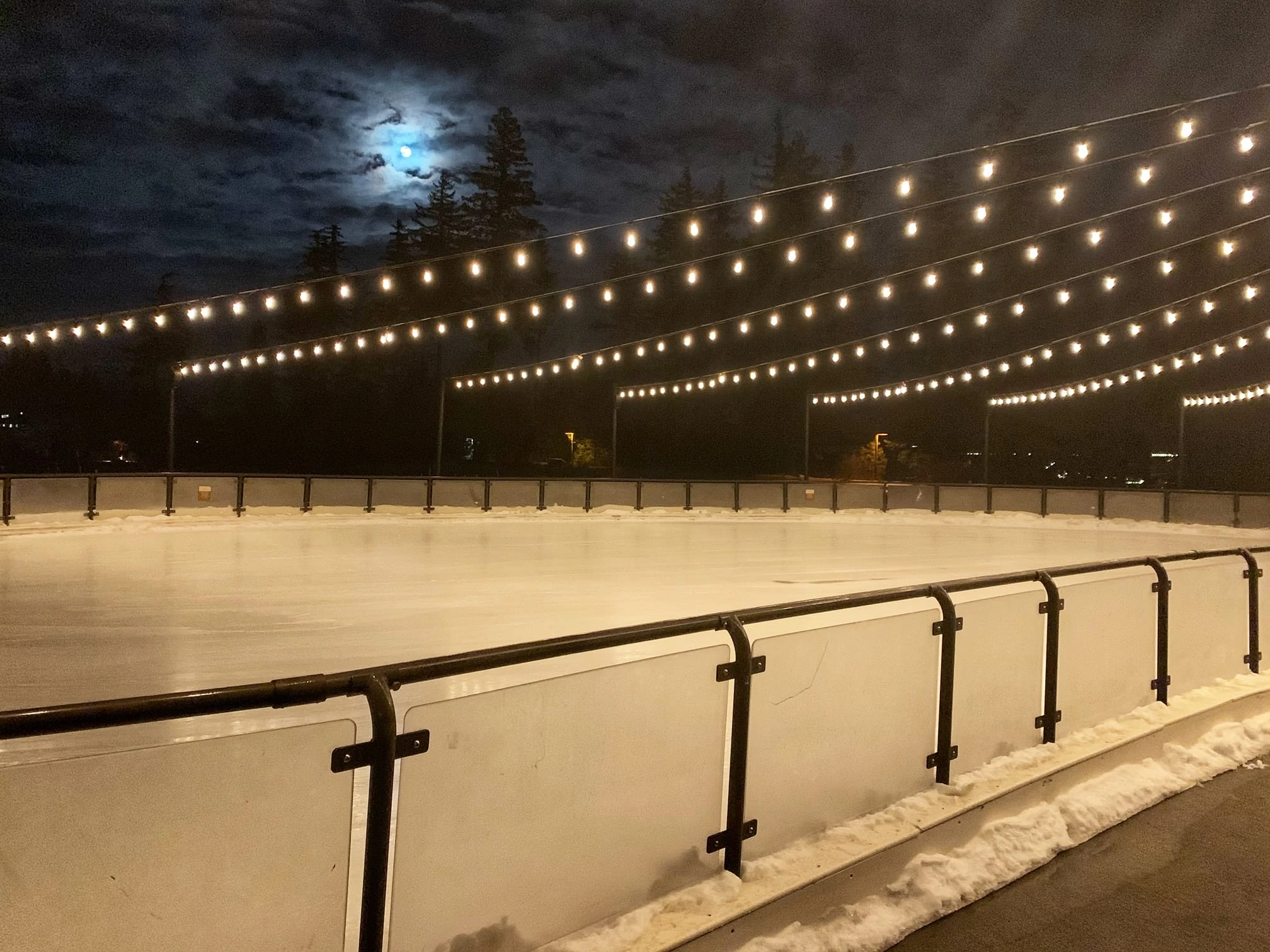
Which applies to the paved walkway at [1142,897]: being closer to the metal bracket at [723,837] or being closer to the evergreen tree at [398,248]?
the metal bracket at [723,837]

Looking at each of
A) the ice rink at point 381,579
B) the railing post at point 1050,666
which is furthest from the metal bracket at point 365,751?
the ice rink at point 381,579

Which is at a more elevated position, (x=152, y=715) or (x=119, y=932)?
(x=152, y=715)

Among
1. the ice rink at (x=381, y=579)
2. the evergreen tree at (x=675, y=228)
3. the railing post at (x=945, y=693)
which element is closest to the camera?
the railing post at (x=945, y=693)

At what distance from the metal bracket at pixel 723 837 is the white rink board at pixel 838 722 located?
5 centimetres

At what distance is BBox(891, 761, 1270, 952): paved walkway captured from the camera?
2.98 metres

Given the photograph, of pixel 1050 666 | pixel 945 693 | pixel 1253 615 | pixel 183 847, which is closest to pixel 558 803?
pixel 183 847

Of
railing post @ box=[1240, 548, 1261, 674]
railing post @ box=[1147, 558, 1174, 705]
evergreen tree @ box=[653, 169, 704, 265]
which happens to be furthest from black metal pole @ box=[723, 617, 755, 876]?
evergreen tree @ box=[653, 169, 704, 265]

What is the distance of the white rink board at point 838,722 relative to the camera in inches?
133

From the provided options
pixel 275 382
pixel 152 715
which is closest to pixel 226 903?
pixel 152 715

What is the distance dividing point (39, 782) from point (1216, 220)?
19.0 meters

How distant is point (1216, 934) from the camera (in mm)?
3037

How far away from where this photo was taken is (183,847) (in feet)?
6.61

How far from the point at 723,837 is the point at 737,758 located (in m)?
0.29

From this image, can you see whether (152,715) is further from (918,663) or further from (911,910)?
(918,663)
